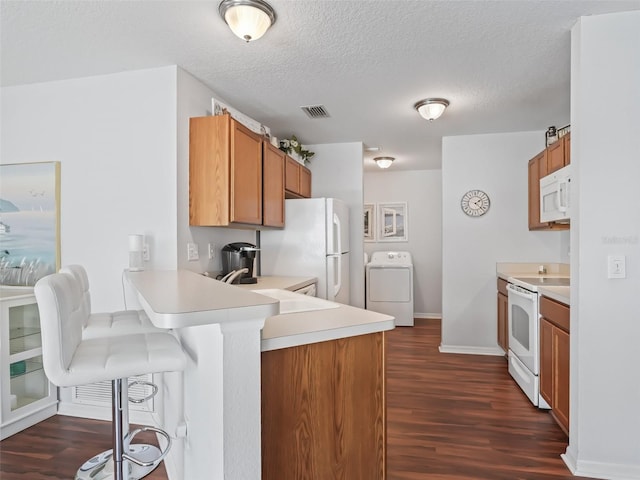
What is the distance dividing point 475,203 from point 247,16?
10.6 ft

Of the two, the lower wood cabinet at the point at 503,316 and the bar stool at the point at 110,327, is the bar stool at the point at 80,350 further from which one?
the lower wood cabinet at the point at 503,316

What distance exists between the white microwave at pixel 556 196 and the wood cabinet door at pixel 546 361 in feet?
2.49

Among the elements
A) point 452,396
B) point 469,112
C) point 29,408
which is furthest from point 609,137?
point 29,408

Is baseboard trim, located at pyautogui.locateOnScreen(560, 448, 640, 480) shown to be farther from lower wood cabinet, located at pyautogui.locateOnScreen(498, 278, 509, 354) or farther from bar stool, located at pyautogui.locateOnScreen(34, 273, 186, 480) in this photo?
bar stool, located at pyautogui.locateOnScreen(34, 273, 186, 480)

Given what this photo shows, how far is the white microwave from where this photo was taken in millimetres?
2863

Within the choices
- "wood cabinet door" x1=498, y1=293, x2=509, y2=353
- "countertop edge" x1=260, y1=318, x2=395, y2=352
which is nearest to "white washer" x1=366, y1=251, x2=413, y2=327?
"wood cabinet door" x1=498, y1=293, x2=509, y2=353

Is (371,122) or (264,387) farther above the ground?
(371,122)

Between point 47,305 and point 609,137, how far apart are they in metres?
2.54

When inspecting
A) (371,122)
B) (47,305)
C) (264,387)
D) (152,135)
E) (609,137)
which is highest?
(371,122)

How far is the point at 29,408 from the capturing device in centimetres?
266

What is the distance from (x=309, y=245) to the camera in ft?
12.9

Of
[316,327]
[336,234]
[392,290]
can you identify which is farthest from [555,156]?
[392,290]

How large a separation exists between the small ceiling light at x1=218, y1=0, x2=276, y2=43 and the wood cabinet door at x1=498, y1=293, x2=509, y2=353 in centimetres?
308

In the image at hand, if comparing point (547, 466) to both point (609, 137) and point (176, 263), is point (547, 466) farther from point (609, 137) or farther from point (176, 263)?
point (176, 263)
